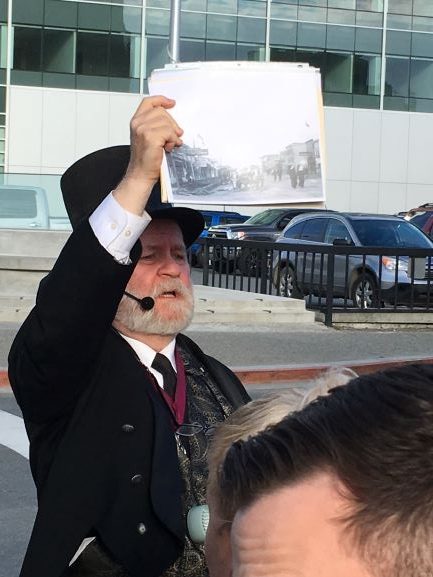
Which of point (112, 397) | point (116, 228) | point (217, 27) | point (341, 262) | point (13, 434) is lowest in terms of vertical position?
point (13, 434)

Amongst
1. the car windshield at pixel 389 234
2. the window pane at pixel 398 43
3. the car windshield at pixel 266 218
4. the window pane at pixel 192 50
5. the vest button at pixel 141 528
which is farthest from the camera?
the window pane at pixel 398 43

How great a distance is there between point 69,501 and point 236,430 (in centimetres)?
96

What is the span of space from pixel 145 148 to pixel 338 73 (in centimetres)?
4629

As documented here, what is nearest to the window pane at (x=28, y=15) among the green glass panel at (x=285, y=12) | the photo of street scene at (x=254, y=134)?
the green glass panel at (x=285, y=12)

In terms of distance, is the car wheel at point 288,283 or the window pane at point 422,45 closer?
the car wheel at point 288,283

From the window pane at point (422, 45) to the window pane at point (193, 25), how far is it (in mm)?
8607

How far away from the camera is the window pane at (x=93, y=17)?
43875 mm

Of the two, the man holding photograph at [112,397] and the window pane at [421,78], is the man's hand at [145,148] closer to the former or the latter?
the man holding photograph at [112,397]

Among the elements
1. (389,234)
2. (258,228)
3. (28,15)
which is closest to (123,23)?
(28,15)

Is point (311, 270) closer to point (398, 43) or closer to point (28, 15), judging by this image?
point (28, 15)

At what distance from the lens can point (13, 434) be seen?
360 inches

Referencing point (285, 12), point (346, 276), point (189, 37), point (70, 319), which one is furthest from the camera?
point (285, 12)

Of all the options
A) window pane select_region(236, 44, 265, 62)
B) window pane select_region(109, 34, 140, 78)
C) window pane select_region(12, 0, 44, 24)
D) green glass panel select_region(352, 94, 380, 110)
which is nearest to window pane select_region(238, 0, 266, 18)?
window pane select_region(236, 44, 265, 62)

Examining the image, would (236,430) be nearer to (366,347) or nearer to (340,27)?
(366,347)
